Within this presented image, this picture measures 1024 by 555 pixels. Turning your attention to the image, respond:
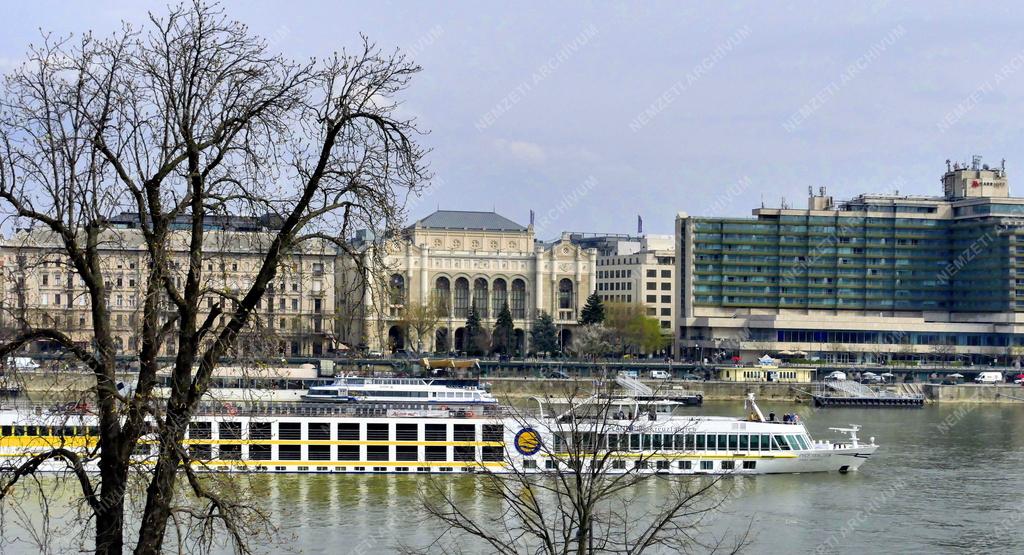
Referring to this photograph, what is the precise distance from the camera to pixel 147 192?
9234 millimetres

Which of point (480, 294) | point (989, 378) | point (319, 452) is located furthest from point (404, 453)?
point (480, 294)

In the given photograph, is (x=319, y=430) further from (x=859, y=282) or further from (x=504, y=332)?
(x=859, y=282)

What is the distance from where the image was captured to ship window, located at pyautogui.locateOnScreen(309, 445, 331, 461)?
131 feet

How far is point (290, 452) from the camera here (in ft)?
131

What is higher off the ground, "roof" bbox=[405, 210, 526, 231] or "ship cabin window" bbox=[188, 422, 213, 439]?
"roof" bbox=[405, 210, 526, 231]

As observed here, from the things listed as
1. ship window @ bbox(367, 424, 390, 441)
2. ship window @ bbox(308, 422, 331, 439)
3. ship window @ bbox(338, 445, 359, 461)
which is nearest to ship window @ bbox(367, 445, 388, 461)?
ship window @ bbox(367, 424, 390, 441)

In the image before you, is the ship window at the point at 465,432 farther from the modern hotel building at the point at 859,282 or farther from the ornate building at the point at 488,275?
the modern hotel building at the point at 859,282

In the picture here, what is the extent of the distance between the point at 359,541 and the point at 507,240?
3336 inches

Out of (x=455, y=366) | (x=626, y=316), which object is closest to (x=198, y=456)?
(x=455, y=366)

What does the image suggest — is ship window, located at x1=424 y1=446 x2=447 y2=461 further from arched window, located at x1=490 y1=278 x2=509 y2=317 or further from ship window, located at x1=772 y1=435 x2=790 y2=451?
arched window, located at x1=490 y1=278 x2=509 y2=317

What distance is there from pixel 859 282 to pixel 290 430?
3060 inches

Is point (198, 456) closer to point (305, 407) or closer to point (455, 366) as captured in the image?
point (305, 407)

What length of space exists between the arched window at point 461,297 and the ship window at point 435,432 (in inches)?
2713

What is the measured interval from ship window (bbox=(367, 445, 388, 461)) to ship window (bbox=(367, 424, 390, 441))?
24 cm
